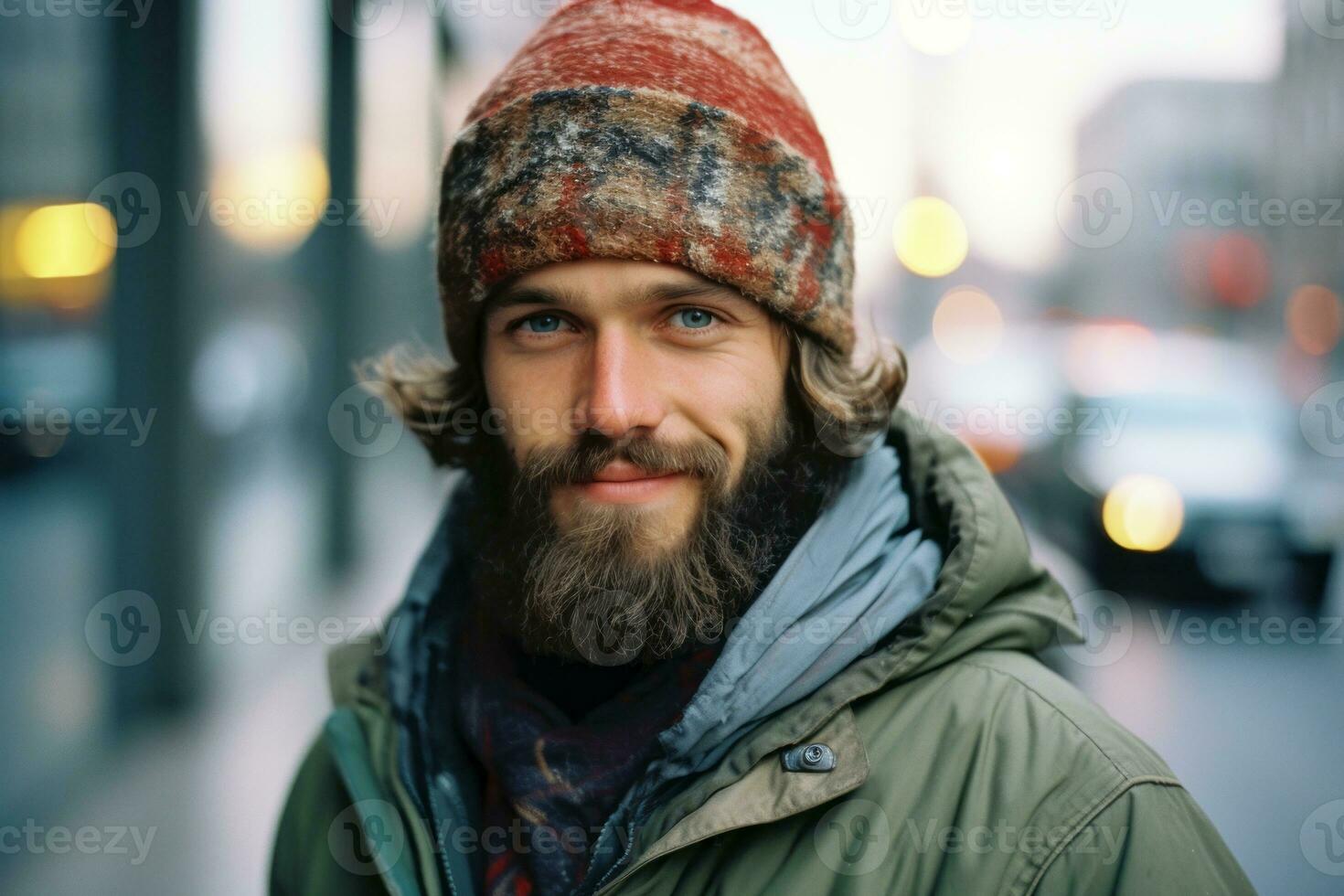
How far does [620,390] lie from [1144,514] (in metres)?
8.43

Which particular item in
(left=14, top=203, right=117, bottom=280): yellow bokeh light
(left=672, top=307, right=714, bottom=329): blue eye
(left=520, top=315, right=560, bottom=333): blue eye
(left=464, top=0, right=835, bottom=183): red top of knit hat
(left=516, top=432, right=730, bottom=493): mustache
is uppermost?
(left=464, top=0, right=835, bottom=183): red top of knit hat

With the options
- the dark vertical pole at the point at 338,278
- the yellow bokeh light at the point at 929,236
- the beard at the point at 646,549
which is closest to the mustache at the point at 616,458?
the beard at the point at 646,549

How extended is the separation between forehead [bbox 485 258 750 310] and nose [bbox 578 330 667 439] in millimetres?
72

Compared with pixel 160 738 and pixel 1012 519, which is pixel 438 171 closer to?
pixel 1012 519

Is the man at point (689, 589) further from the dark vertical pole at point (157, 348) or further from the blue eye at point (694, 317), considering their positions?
the dark vertical pole at point (157, 348)

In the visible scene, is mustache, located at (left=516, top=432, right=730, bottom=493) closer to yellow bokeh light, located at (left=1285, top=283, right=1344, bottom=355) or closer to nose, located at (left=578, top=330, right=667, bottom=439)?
nose, located at (left=578, top=330, right=667, bottom=439)

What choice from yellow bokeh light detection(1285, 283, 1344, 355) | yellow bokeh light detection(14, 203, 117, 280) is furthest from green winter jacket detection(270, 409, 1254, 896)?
yellow bokeh light detection(1285, 283, 1344, 355)

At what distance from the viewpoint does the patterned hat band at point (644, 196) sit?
1842 millimetres

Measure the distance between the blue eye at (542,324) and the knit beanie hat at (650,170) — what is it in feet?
0.32

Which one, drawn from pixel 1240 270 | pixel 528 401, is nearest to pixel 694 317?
pixel 528 401

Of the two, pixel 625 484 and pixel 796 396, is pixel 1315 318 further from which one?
pixel 625 484

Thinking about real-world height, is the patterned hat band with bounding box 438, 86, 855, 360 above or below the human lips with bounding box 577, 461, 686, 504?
above

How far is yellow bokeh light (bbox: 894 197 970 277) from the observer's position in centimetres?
1315

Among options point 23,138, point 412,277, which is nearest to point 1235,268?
point 412,277
